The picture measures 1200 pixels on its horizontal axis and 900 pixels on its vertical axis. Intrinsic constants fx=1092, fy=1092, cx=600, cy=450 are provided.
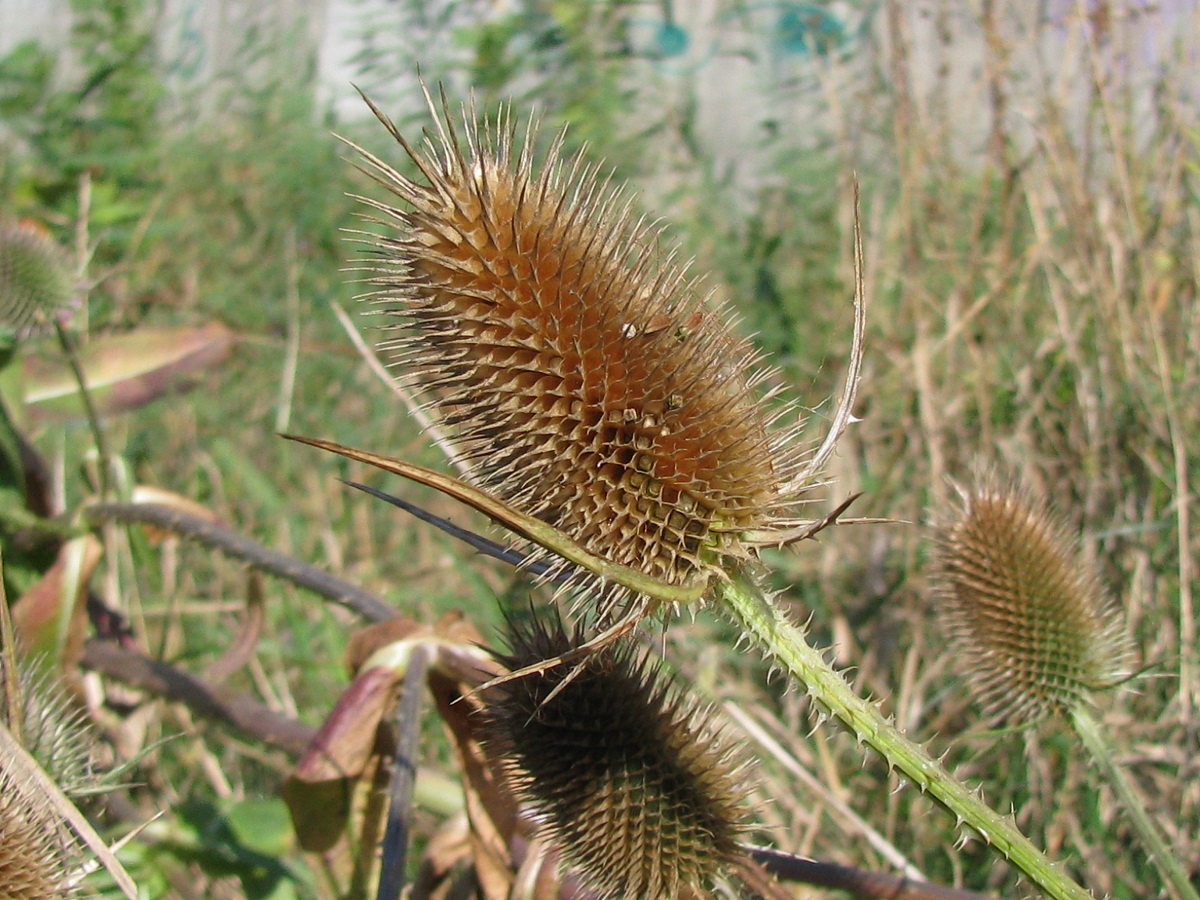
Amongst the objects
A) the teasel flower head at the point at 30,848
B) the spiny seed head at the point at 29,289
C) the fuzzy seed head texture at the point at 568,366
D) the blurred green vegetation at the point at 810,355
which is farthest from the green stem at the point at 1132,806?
the spiny seed head at the point at 29,289

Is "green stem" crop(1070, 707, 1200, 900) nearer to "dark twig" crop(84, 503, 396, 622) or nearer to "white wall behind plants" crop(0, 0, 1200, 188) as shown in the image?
"dark twig" crop(84, 503, 396, 622)

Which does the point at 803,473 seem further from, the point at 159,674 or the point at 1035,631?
the point at 159,674

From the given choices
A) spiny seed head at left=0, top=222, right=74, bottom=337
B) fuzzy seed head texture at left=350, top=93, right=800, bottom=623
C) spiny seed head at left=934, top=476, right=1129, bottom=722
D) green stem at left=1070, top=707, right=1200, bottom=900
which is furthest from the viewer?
spiny seed head at left=0, top=222, right=74, bottom=337

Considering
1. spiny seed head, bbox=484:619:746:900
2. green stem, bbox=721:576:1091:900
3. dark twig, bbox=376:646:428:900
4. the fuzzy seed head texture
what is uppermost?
the fuzzy seed head texture

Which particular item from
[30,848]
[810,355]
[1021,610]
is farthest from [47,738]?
[810,355]

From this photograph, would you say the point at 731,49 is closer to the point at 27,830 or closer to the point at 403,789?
the point at 403,789

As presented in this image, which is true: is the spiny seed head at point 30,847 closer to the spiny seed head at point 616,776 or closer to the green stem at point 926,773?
the spiny seed head at point 616,776

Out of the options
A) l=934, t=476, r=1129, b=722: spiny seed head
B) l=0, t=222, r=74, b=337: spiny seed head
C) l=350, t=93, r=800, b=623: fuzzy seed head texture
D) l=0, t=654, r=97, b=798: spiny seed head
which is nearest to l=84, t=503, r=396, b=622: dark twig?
l=0, t=222, r=74, b=337: spiny seed head

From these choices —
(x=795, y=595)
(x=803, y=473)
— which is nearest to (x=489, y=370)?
(x=803, y=473)
